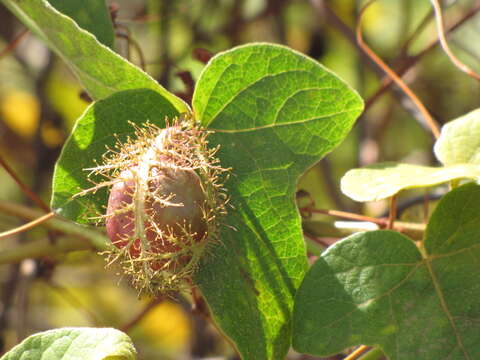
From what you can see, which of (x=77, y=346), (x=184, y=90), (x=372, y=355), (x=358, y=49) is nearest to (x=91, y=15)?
(x=77, y=346)

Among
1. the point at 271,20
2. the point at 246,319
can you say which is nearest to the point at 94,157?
the point at 246,319

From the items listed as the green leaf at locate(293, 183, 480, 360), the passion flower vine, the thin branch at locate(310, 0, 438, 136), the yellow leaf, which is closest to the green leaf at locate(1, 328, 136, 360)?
the passion flower vine

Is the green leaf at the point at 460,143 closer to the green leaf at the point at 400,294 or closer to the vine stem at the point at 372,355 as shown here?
the green leaf at the point at 400,294

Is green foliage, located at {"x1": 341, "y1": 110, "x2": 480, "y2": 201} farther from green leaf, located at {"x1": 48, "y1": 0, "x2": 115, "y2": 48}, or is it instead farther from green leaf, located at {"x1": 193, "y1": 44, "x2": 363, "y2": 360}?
green leaf, located at {"x1": 48, "y1": 0, "x2": 115, "y2": 48}

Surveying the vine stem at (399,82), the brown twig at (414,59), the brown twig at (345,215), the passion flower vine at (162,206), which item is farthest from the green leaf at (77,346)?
the brown twig at (414,59)

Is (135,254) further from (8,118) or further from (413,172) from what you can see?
(8,118)

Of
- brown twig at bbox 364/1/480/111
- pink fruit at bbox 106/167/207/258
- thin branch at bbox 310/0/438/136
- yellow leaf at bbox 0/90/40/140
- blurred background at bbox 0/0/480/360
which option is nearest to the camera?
pink fruit at bbox 106/167/207/258

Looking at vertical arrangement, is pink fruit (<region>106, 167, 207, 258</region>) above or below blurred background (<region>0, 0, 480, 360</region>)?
above
